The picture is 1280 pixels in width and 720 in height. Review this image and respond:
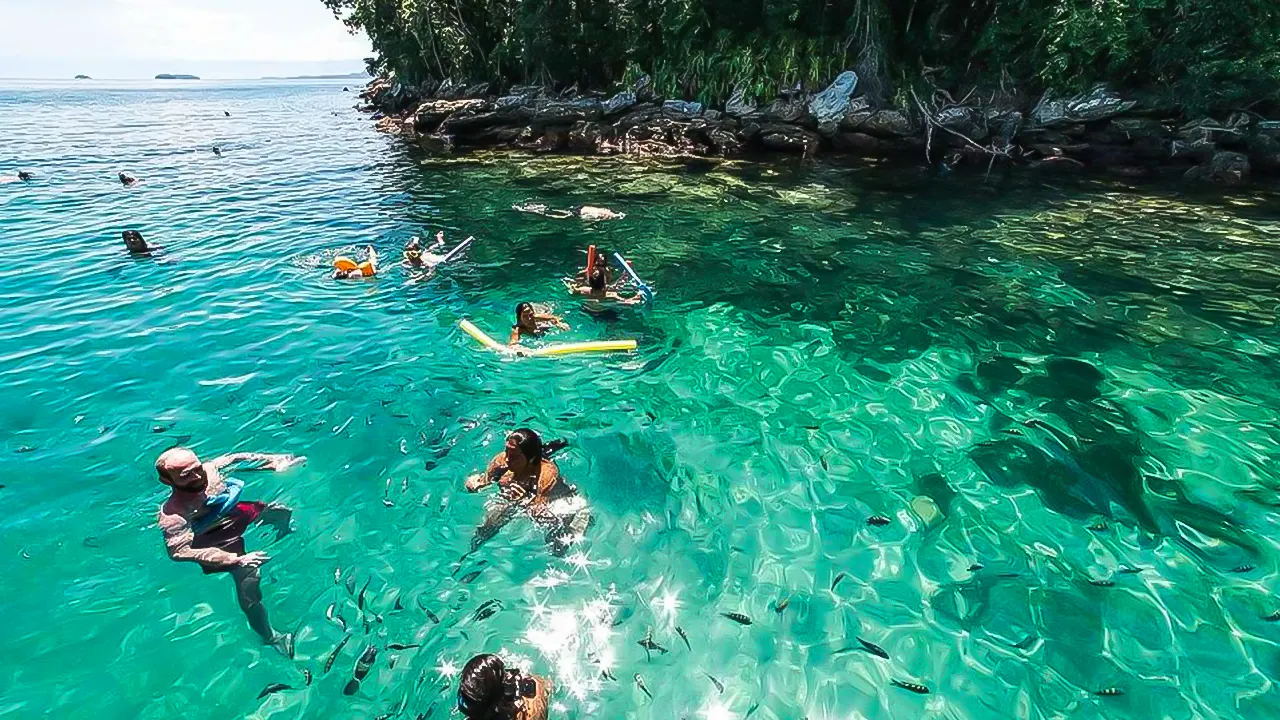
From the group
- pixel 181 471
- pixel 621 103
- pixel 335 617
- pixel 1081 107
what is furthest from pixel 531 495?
pixel 621 103

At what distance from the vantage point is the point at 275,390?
981 cm

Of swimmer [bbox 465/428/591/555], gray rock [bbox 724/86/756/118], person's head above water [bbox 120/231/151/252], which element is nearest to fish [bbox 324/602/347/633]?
swimmer [bbox 465/428/591/555]

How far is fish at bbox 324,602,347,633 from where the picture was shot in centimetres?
583

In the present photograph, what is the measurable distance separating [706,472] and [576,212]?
1451cm

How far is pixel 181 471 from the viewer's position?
17.9ft

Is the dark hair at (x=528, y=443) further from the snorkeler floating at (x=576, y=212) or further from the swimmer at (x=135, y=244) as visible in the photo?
the swimmer at (x=135, y=244)

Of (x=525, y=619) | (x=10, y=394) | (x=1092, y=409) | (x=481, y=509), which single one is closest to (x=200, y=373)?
(x=10, y=394)

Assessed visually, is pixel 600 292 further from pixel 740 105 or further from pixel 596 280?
pixel 740 105

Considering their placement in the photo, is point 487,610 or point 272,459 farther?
point 272,459

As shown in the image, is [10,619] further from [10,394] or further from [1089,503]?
[1089,503]

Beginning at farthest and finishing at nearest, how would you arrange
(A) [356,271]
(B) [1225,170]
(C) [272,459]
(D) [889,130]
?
(D) [889,130] < (B) [1225,170] < (A) [356,271] < (C) [272,459]

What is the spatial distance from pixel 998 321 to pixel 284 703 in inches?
498

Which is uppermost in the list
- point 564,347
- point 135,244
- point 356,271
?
point 564,347

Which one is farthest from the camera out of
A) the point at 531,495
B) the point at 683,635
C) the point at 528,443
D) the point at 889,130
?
the point at 889,130
